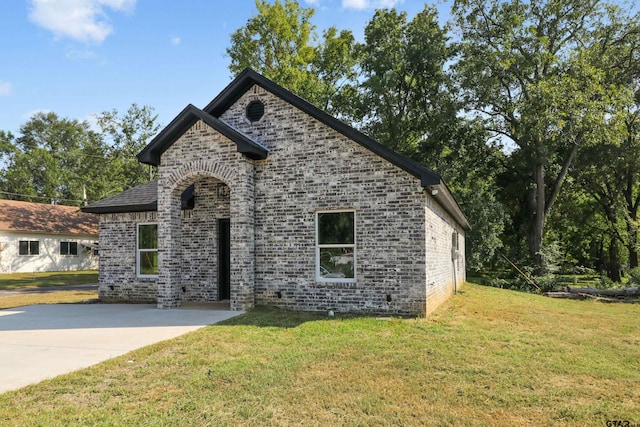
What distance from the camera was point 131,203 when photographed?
12.6 meters

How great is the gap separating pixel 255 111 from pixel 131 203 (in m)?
4.74

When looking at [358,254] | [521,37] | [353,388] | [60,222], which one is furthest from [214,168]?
[60,222]

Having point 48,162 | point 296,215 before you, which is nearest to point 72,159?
point 48,162

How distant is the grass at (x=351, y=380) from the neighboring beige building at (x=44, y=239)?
3005 centimetres

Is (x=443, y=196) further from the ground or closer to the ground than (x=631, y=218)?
further from the ground

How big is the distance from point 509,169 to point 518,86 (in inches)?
230

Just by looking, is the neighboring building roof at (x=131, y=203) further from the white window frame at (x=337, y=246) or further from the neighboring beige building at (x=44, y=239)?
the neighboring beige building at (x=44, y=239)

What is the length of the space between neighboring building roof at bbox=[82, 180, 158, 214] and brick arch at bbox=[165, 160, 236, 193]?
66.4 inches

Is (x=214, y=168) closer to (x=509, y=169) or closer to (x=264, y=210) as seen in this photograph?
(x=264, y=210)

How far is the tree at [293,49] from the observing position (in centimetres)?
2830

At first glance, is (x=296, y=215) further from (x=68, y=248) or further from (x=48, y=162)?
(x=48, y=162)

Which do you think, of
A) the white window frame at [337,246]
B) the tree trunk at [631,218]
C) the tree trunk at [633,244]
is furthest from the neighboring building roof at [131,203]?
the tree trunk at [631,218]

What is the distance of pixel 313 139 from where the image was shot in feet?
34.0

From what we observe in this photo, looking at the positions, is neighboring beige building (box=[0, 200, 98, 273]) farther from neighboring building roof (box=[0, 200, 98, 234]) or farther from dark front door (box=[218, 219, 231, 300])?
dark front door (box=[218, 219, 231, 300])
